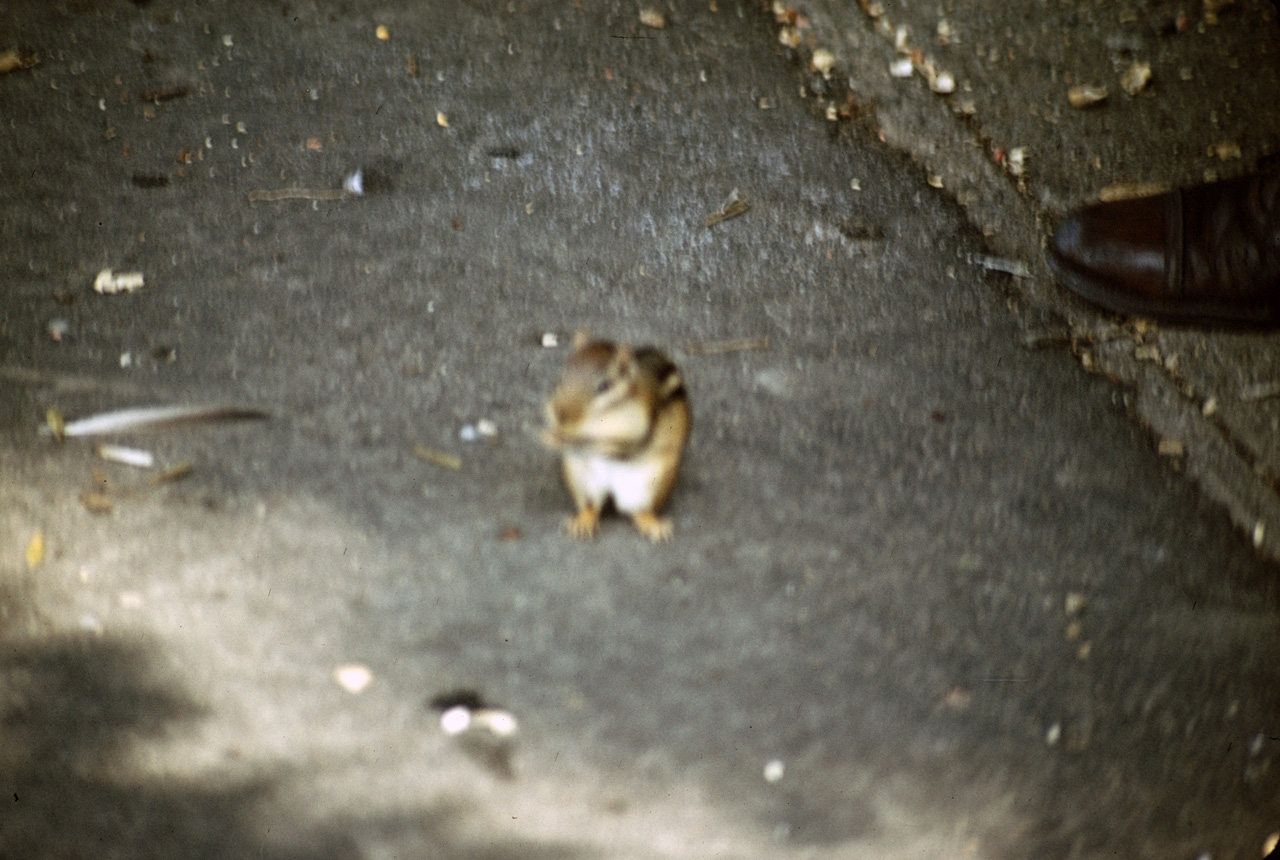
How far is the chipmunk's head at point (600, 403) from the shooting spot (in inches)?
92.5

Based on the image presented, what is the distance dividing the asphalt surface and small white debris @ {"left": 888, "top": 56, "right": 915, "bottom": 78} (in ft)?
0.21

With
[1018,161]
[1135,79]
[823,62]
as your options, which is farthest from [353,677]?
[1135,79]

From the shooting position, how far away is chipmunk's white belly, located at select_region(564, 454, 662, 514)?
255 cm

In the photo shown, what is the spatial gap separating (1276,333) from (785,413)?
1.65 m

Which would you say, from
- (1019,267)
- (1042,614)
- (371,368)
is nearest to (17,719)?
(371,368)

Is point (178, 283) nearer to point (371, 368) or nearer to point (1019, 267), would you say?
point (371, 368)

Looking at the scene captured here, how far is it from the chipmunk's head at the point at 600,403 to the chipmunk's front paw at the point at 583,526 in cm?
36

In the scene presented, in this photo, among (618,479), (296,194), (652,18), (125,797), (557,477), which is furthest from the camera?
(652,18)

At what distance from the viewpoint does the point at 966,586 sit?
106 inches

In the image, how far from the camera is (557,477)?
2871mm

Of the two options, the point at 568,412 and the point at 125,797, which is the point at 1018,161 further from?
the point at 125,797

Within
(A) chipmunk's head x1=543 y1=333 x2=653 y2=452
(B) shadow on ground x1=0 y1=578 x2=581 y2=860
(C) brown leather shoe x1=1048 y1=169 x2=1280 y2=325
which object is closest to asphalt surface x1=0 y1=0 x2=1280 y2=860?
(B) shadow on ground x1=0 y1=578 x2=581 y2=860

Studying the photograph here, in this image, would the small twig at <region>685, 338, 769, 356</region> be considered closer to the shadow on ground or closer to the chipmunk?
the chipmunk

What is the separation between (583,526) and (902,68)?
2.41 metres
